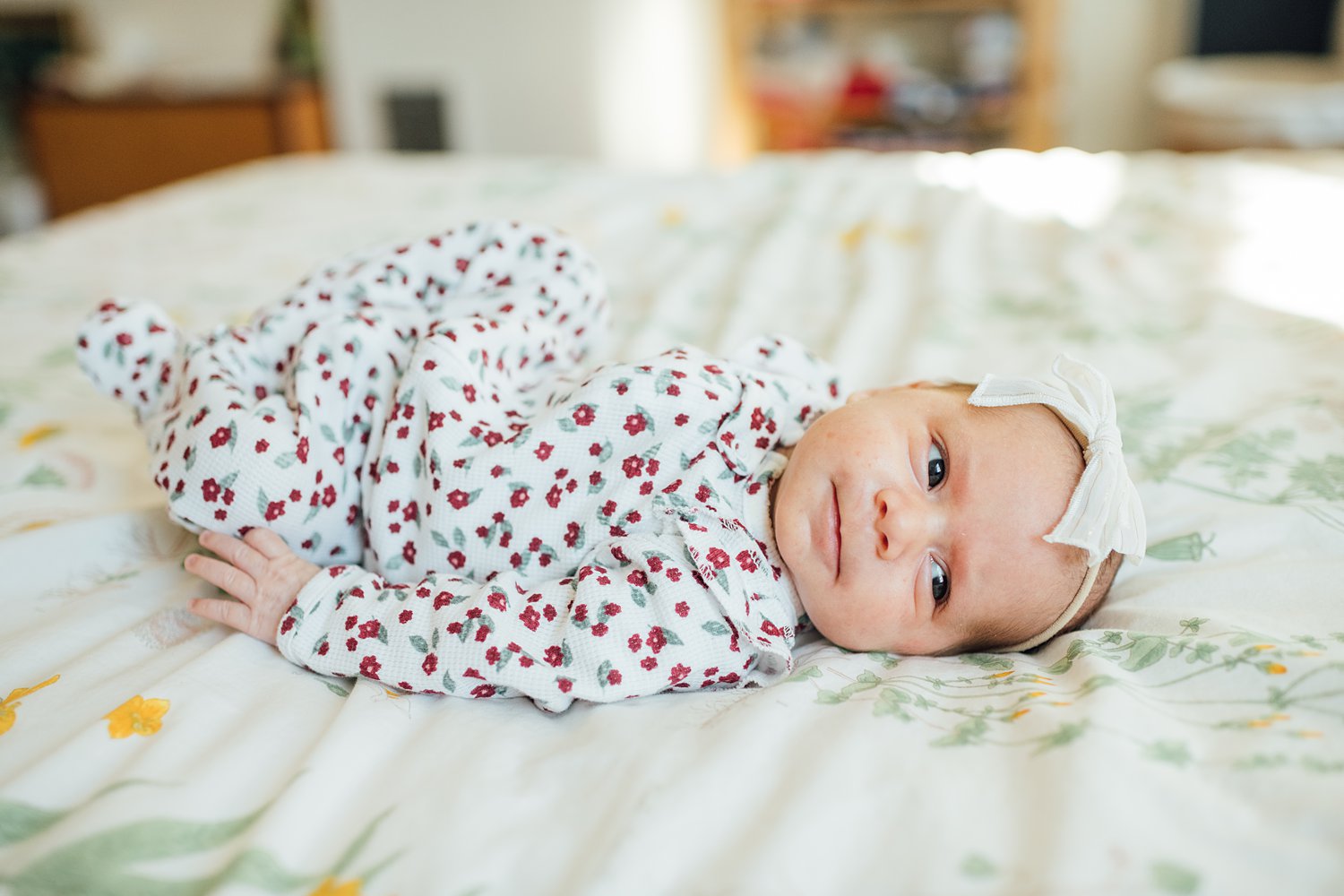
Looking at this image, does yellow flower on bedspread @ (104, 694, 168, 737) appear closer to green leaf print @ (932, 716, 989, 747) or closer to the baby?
the baby

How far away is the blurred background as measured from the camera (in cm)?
337

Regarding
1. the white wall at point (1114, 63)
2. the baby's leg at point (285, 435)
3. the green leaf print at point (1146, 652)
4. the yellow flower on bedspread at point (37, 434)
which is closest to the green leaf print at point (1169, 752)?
the green leaf print at point (1146, 652)

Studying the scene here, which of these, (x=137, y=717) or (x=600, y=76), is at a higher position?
(x=600, y=76)

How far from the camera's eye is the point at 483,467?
89cm

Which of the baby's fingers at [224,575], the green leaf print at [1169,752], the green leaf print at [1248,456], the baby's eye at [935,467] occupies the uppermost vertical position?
the baby's eye at [935,467]

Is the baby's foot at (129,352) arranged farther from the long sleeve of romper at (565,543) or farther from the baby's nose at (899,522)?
the baby's nose at (899,522)

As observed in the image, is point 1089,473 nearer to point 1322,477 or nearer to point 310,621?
point 1322,477

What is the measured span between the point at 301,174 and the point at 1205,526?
78.9 inches

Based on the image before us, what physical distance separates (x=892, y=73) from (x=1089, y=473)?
301cm

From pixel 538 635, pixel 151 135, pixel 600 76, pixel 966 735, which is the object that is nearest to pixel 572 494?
pixel 538 635

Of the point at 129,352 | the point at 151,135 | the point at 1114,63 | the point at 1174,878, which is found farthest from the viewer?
the point at 151,135

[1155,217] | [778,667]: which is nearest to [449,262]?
[778,667]

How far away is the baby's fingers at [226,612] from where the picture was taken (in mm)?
792

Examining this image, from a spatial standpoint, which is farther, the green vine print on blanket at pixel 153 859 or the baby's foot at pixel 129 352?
the baby's foot at pixel 129 352
